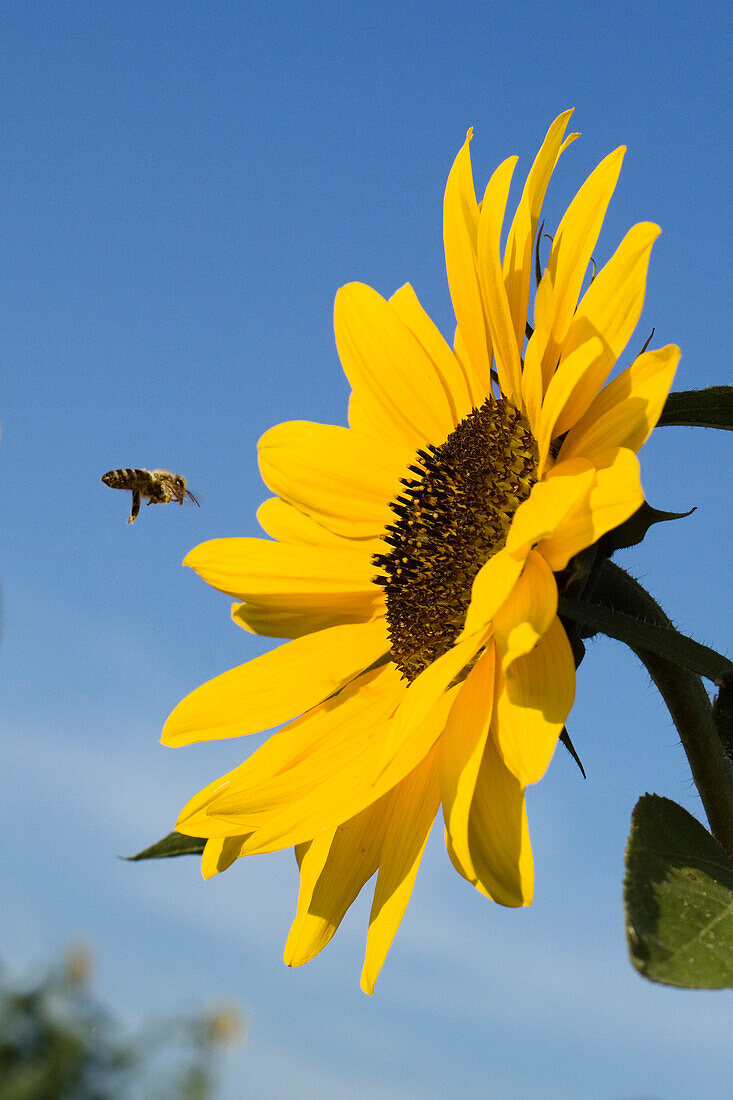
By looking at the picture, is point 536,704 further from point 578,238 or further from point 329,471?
point 329,471

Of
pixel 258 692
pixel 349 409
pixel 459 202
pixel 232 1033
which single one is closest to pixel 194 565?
pixel 258 692

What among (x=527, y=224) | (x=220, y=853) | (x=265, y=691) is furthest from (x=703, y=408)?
(x=220, y=853)

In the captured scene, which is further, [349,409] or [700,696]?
[349,409]

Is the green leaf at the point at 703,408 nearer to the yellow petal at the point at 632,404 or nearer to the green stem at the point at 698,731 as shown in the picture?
the yellow petal at the point at 632,404

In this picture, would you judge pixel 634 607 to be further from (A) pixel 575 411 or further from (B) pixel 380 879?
(B) pixel 380 879

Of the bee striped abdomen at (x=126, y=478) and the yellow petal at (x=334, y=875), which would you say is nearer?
the yellow petal at (x=334, y=875)

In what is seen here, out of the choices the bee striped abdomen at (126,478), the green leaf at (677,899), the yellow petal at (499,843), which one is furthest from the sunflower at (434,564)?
the bee striped abdomen at (126,478)
